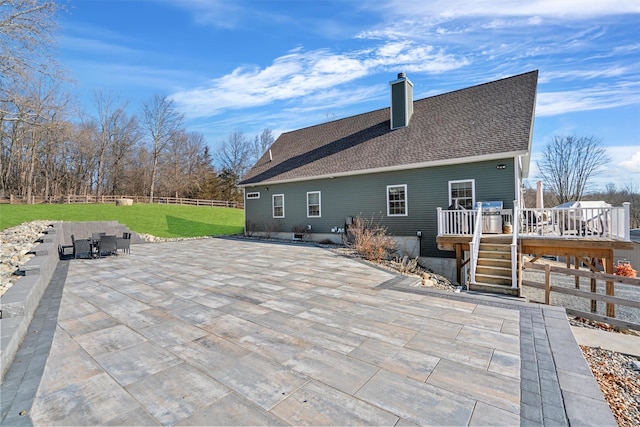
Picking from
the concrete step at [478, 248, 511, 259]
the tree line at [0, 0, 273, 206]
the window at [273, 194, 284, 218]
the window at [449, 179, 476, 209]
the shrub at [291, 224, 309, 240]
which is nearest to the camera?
the concrete step at [478, 248, 511, 259]

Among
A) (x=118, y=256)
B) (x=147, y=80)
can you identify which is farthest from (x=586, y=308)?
(x=147, y=80)

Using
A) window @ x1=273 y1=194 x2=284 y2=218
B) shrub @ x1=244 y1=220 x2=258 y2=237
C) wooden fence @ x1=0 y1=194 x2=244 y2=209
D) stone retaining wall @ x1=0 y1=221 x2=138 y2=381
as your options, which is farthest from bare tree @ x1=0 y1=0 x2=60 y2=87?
wooden fence @ x1=0 y1=194 x2=244 y2=209

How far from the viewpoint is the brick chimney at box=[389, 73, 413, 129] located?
43.8 ft

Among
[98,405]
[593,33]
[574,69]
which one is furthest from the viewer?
[574,69]

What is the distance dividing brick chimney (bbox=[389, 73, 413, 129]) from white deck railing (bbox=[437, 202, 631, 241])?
628cm

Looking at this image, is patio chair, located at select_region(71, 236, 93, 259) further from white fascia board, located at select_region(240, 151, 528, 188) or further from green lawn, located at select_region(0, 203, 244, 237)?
white fascia board, located at select_region(240, 151, 528, 188)

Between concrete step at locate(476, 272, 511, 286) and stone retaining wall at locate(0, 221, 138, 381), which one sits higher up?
stone retaining wall at locate(0, 221, 138, 381)

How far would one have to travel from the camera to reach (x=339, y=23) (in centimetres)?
948

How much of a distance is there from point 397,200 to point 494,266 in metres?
5.09

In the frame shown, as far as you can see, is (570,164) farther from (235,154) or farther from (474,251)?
(235,154)

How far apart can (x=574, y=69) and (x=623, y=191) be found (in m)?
34.1

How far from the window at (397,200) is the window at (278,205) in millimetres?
6195

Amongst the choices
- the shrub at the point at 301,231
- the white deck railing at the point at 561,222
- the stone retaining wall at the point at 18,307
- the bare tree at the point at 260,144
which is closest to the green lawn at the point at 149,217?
the shrub at the point at 301,231

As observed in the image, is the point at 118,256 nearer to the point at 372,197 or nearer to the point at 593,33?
the point at 372,197
